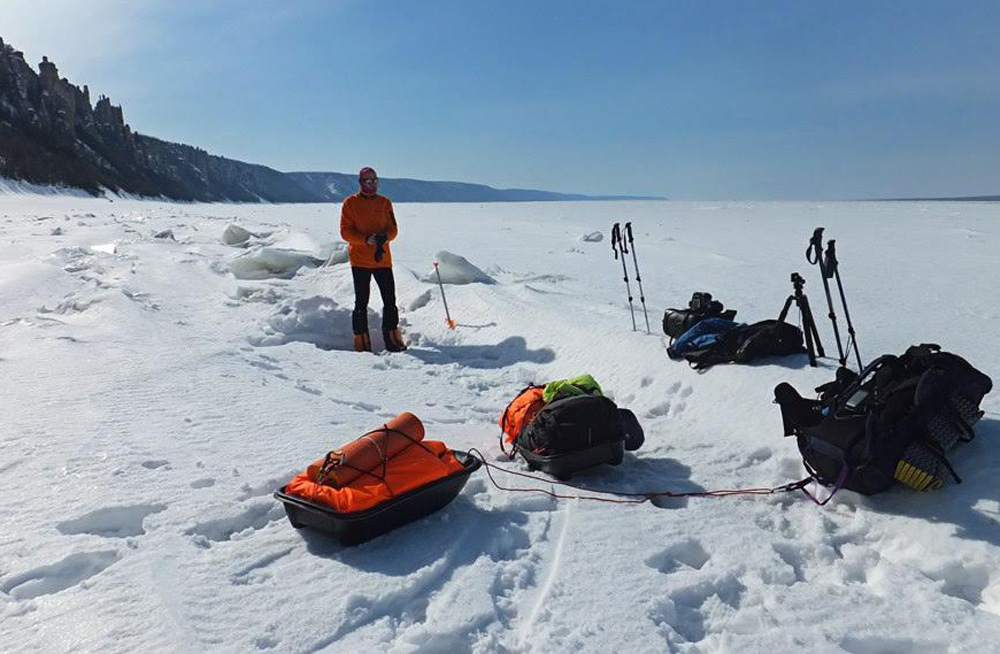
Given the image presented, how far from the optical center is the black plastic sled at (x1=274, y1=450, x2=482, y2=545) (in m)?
2.79

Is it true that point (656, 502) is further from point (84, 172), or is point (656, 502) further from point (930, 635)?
point (84, 172)

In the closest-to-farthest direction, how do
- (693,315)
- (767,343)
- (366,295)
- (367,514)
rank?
(367,514) < (767,343) < (693,315) < (366,295)

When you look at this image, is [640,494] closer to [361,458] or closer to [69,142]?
[361,458]

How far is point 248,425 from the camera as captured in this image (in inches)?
164

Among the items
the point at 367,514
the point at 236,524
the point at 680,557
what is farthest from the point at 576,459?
the point at 236,524

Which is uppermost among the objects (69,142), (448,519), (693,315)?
(69,142)

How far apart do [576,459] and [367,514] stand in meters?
1.40

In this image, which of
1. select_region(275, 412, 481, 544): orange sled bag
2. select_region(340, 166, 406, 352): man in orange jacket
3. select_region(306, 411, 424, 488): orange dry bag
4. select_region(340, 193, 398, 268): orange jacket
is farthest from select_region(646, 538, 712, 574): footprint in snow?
select_region(340, 193, 398, 268): orange jacket

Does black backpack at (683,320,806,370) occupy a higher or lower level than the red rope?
higher

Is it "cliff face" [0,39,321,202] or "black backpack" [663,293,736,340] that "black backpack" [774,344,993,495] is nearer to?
"black backpack" [663,293,736,340]

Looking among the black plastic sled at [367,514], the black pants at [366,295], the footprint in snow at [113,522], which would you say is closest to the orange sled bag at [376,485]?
the black plastic sled at [367,514]

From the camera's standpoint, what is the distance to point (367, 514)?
2.80 metres

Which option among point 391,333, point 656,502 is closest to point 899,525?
point 656,502

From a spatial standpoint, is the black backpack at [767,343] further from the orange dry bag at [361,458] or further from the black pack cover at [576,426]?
the orange dry bag at [361,458]
